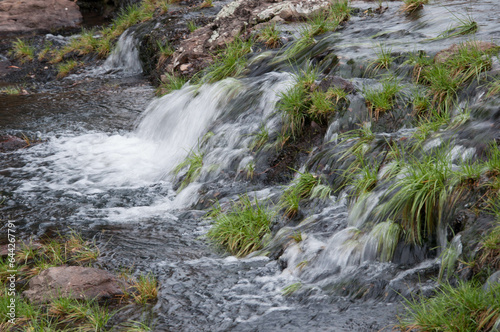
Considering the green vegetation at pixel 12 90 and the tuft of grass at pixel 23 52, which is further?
the tuft of grass at pixel 23 52

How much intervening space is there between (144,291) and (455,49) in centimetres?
481

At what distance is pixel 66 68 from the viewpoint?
13.0 metres

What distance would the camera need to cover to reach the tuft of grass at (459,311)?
2.91 meters

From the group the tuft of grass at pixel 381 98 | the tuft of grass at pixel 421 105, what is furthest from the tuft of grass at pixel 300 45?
the tuft of grass at pixel 421 105

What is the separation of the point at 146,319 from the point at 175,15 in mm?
10462

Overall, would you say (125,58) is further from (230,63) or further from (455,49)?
(455,49)

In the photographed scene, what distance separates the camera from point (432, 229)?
393 cm

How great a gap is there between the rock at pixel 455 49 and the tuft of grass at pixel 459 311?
363cm

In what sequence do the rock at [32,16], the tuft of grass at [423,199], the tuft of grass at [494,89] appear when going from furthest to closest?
the rock at [32,16], the tuft of grass at [494,89], the tuft of grass at [423,199]

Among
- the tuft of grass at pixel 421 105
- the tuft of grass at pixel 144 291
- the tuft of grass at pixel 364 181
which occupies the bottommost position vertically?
the tuft of grass at pixel 144 291

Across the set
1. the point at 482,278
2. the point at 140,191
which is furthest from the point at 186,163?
the point at 482,278

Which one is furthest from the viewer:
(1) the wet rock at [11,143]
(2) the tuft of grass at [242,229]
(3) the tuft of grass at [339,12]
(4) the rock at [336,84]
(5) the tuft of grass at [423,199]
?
(3) the tuft of grass at [339,12]

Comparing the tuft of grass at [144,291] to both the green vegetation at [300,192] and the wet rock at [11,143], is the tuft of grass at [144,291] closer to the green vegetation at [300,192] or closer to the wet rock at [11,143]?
the green vegetation at [300,192]

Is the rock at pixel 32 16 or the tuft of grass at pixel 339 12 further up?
the rock at pixel 32 16
